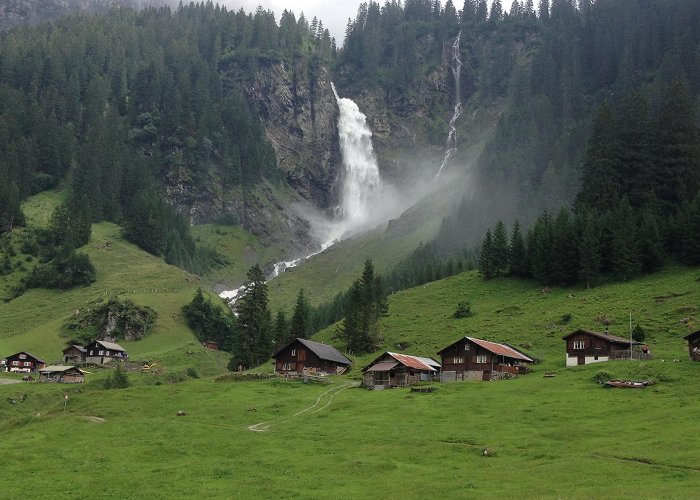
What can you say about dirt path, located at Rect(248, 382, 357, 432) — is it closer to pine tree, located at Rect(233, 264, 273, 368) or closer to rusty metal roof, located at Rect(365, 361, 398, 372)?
rusty metal roof, located at Rect(365, 361, 398, 372)

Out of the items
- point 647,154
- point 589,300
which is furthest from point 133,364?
point 647,154

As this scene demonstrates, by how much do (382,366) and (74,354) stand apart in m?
70.6

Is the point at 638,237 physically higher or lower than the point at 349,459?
higher

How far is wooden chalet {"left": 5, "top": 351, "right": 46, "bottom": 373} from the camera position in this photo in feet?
432

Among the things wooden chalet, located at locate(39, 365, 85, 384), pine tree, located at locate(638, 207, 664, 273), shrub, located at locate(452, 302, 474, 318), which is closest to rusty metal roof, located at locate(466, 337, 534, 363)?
shrub, located at locate(452, 302, 474, 318)

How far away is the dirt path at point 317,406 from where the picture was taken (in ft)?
224

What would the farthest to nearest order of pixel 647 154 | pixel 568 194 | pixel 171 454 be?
1. pixel 568 194
2. pixel 647 154
3. pixel 171 454

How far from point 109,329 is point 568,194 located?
10561 centimetres

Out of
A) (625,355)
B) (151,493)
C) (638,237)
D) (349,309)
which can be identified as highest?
(638,237)

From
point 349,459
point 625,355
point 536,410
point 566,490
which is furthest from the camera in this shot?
point 625,355

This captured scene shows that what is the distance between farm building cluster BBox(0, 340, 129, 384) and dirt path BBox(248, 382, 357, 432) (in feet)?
161

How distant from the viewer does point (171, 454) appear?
2271 inches

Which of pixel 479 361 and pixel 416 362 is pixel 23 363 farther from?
pixel 479 361

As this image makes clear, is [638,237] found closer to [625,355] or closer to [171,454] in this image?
[625,355]
